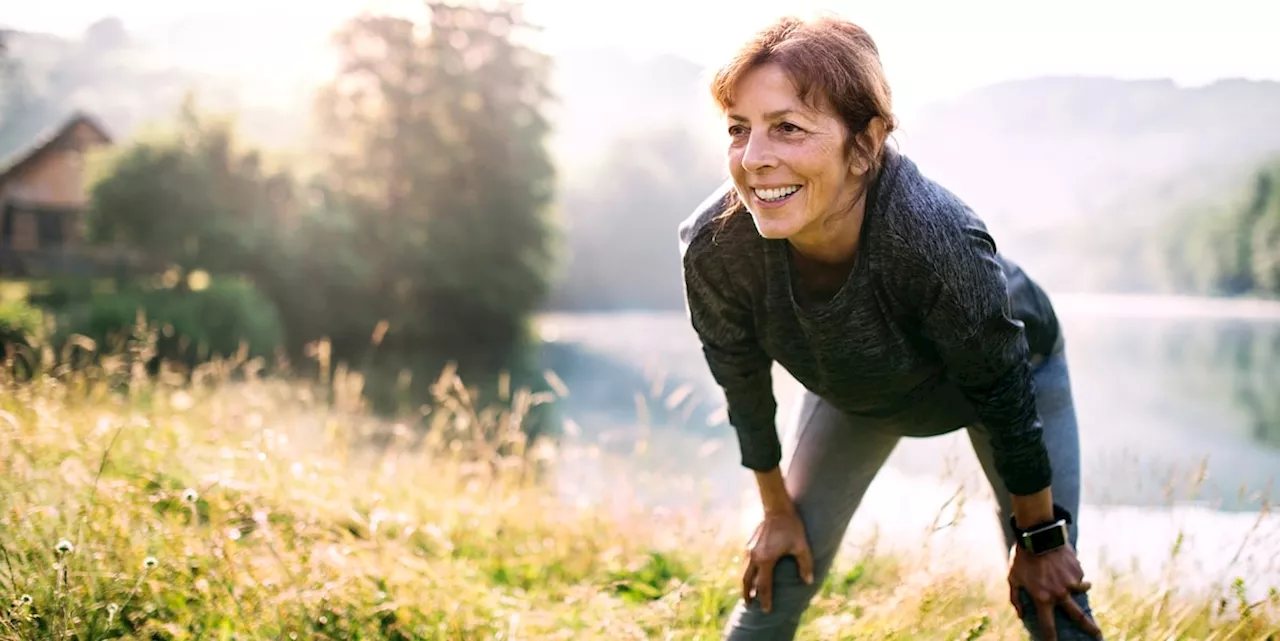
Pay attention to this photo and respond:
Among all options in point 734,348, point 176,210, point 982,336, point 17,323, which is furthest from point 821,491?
point 176,210

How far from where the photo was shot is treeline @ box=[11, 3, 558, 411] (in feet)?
78.8

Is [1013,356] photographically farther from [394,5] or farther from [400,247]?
[394,5]

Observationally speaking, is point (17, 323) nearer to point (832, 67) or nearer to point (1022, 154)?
point (832, 67)

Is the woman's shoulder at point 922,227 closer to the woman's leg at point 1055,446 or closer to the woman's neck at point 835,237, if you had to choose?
the woman's neck at point 835,237

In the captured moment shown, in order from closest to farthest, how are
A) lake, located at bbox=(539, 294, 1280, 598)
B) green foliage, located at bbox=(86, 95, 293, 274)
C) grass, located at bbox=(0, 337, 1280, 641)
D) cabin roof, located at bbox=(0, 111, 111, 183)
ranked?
grass, located at bbox=(0, 337, 1280, 641), lake, located at bbox=(539, 294, 1280, 598), green foliage, located at bbox=(86, 95, 293, 274), cabin roof, located at bbox=(0, 111, 111, 183)

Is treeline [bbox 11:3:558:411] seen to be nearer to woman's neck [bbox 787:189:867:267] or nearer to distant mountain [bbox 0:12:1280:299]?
distant mountain [bbox 0:12:1280:299]

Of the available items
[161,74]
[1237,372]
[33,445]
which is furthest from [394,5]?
[161,74]

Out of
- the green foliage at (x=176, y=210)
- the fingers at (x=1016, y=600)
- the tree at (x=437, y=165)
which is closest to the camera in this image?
the fingers at (x=1016, y=600)

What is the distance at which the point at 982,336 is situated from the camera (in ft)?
A: 5.88

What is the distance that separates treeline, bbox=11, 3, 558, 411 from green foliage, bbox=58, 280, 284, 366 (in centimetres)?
227

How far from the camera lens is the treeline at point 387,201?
78.8 ft

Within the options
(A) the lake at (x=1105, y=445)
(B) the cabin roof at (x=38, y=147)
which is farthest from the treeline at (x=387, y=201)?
(B) the cabin roof at (x=38, y=147)

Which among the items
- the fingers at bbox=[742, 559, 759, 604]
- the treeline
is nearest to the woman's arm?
the fingers at bbox=[742, 559, 759, 604]

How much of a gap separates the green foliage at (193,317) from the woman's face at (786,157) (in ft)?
56.6
